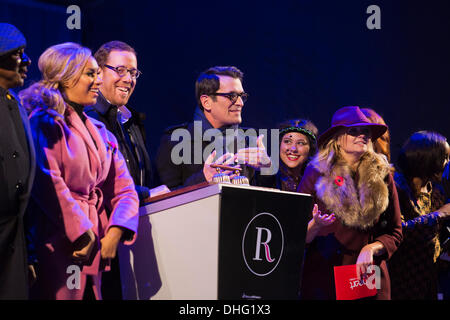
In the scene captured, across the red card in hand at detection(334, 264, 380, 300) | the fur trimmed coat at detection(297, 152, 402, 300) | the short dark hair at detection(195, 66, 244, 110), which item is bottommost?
the red card in hand at detection(334, 264, 380, 300)

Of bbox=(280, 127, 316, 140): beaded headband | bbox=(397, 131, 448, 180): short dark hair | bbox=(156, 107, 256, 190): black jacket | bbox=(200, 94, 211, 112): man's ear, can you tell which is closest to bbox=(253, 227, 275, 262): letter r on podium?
bbox=(156, 107, 256, 190): black jacket

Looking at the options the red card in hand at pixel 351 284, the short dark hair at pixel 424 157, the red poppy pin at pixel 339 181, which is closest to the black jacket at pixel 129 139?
the red poppy pin at pixel 339 181

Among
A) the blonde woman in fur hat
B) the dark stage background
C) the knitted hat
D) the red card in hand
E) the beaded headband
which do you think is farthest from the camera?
the dark stage background

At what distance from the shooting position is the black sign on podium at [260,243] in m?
2.58

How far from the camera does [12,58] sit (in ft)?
8.07

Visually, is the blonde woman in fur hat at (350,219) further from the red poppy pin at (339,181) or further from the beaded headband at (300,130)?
the beaded headband at (300,130)

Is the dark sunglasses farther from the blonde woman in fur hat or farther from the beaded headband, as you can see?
the beaded headband

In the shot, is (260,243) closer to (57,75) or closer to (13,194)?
(13,194)

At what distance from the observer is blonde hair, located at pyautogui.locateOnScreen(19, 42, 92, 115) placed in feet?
8.61

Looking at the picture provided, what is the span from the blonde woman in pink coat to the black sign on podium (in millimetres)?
472

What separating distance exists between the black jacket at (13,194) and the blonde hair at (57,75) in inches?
9.1

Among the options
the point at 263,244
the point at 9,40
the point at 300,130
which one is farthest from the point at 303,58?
the point at 9,40

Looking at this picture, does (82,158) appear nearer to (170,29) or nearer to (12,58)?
(12,58)

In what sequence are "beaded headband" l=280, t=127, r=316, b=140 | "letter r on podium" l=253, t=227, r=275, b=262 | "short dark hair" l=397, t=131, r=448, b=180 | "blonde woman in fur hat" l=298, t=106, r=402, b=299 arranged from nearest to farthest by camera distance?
"letter r on podium" l=253, t=227, r=275, b=262
"blonde woman in fur hat" l=298, t=106, r=402, b=299
"beaded headband" l=280, t=127, r=316, b=140
"short dark hair" l=397, t=131, r=448, b=180
